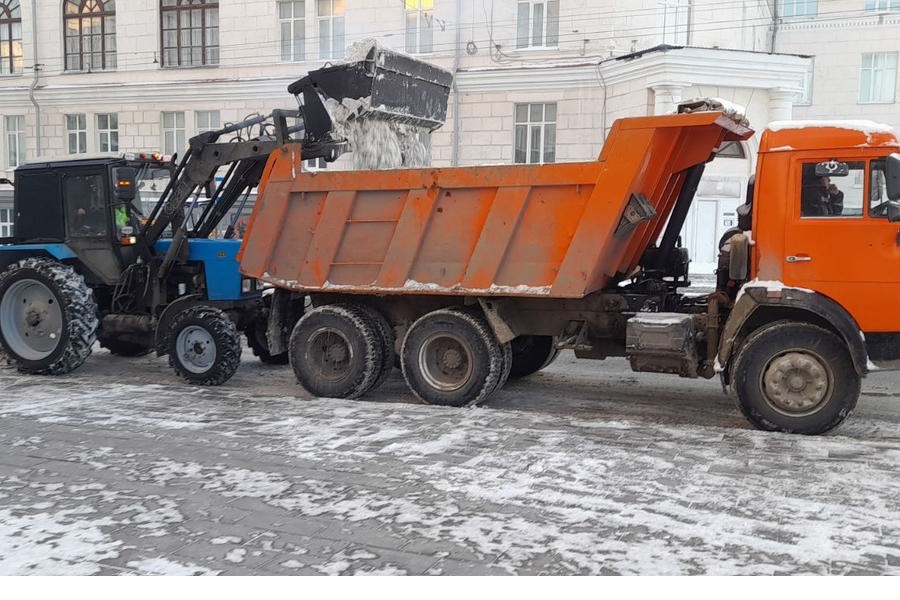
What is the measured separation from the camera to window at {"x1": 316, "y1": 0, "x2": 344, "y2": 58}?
72.0ft

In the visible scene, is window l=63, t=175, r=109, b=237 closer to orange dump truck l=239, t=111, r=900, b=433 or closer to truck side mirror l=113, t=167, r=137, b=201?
truck side mirror l=113, t=167, r=137, b=201

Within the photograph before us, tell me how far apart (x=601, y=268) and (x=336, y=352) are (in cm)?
277

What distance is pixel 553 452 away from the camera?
20.4ft

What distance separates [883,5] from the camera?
96.0 ft

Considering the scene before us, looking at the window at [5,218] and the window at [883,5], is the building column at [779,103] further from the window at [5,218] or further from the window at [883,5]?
the window at [5,218]

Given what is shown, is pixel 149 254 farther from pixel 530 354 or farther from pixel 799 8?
pixel 799 8

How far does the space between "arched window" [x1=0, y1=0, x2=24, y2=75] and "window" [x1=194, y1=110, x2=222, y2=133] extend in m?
6.50

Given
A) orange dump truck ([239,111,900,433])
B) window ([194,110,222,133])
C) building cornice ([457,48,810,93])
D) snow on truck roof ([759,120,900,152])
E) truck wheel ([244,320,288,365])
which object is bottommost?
truck wheel ([244,320,288,365])

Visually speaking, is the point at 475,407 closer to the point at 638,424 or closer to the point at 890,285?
the point at 638,424

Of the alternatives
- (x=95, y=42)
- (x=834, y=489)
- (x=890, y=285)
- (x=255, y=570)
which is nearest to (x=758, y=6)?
(x=95, y=42)

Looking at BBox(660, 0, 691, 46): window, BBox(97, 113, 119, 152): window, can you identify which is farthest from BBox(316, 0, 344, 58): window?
BBox(660, 0, 691, 46): window

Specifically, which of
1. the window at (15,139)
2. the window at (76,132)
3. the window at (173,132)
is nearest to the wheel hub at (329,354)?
the window at (173,132)
